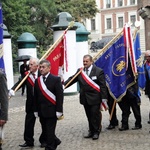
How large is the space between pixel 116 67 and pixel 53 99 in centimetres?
309

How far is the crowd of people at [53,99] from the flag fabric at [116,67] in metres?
0.21

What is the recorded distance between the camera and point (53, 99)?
777cm

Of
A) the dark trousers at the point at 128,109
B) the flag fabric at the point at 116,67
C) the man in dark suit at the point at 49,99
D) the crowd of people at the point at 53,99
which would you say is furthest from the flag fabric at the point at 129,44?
the man in dark suit at the point at 49,99

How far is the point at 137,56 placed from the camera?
425 inches

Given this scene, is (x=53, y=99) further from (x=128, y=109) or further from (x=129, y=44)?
(x=129, y=44)

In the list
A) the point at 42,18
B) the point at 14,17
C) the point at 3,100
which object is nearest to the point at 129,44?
the point at 3,100

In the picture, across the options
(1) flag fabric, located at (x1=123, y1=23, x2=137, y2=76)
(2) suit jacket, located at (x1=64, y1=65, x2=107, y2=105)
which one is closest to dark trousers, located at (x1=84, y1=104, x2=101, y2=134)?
(2) suit jacket, located at (x1=64, y1=65, x2=107, y2=105)

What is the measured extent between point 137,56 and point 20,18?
26691mm

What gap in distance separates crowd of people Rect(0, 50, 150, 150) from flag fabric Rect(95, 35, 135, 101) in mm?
207

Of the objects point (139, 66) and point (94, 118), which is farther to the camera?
point (139, 66)

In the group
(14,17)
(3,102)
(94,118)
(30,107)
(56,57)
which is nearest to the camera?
(3,102)

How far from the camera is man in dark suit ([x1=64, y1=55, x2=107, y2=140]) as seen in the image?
9.23 m

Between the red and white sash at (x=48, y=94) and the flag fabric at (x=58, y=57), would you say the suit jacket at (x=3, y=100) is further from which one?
the flag fabric at (x=58, y=57)

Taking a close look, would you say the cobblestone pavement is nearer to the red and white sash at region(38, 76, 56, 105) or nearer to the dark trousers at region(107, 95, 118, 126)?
the dark trousers at region(107, 95, 118, 126)
